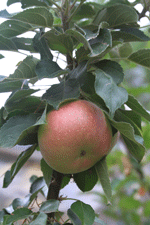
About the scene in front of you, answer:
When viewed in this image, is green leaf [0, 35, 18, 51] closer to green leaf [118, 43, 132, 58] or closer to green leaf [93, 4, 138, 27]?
green leaf [93, 4, 138, 27]

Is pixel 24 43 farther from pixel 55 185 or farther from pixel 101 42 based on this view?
pixel 55 185

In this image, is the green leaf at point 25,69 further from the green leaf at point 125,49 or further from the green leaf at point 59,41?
the green leaf at point 125,49

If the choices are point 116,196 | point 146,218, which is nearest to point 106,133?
point 146,218

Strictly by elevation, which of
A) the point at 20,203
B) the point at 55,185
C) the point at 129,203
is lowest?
the point at 129,203

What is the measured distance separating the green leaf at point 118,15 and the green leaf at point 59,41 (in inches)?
4.6

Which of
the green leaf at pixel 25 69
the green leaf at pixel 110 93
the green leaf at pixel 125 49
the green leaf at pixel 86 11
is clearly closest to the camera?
the green leaf at pixel 110 93

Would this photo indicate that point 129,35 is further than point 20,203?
No

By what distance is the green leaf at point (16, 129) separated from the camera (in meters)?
0.44

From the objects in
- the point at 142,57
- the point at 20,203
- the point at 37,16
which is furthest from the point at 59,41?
the point at 20,203

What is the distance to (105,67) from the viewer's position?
0.50m

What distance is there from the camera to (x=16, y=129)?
1.54 feet

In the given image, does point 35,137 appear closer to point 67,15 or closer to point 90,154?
point 90,154

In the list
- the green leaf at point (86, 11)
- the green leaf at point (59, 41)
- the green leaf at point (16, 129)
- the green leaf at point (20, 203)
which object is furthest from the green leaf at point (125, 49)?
the green leaf at point (20, 203)

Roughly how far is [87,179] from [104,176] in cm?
8
